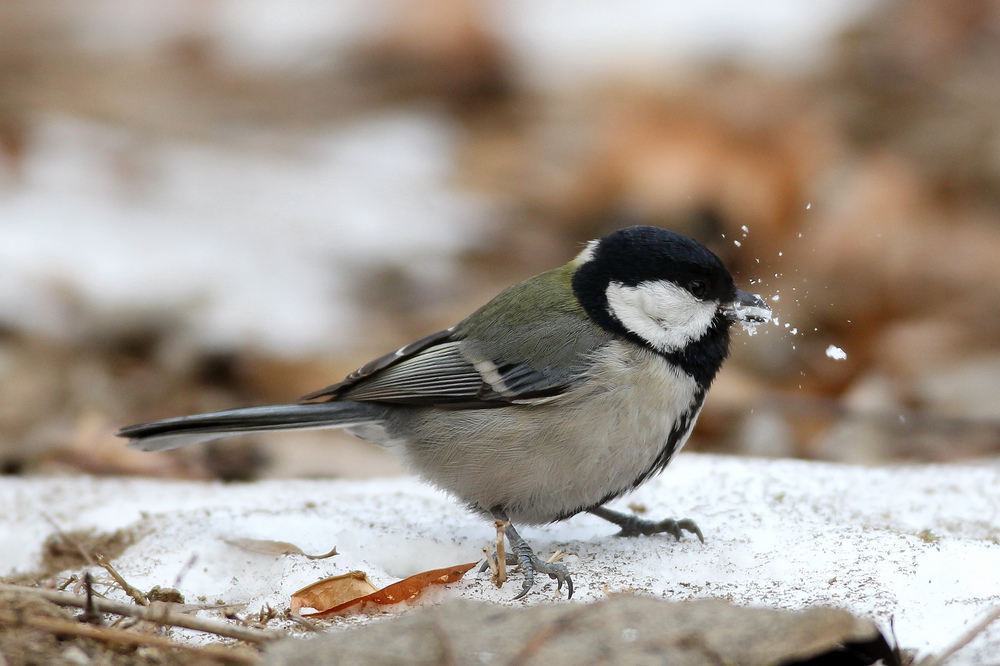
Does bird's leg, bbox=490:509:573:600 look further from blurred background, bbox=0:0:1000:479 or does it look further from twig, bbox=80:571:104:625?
blurred background, bbox=0:0:1000:479

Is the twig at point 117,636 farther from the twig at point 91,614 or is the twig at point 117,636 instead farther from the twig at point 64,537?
the twig at point 64,537

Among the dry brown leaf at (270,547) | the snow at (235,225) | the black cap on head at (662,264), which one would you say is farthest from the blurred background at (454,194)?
the dry brown leaf at (270,547)

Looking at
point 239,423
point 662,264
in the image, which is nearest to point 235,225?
point 239,423

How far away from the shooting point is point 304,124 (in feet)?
23.2

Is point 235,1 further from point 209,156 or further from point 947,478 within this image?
point 947,478

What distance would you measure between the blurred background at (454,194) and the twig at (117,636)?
1.84 meters

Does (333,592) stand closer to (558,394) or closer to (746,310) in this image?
(558,394)

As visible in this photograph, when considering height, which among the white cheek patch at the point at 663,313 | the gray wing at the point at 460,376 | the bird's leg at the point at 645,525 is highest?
the white cheek patch at the point at 663,313

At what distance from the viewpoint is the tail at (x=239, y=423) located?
256 centimetres

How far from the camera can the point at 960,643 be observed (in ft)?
5.25

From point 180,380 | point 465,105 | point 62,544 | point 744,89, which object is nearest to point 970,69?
point 744,89

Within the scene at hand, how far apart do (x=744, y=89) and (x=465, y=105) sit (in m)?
2.03

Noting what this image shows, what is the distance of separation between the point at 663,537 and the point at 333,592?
89 cm

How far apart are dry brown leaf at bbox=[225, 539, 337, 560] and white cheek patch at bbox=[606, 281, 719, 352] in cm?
94
